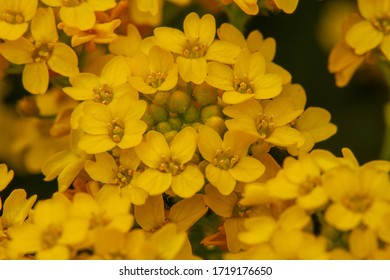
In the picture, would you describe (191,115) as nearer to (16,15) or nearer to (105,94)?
(105,94)

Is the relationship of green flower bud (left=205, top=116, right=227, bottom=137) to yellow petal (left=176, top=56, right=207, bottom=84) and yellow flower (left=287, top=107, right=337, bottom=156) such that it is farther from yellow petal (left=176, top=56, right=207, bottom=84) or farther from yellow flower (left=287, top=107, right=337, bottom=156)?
yellow flower (left=287, top=107, right=337, bottom=156)

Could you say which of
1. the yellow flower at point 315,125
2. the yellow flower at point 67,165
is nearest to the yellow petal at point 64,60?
the yellow flower at point 67,165

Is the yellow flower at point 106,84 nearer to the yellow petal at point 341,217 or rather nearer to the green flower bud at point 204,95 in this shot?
the green flower bud at point 204,95

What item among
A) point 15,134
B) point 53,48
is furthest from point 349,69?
point 15,134

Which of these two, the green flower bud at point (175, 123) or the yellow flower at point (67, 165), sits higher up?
the green flower bud at point (175, 123)

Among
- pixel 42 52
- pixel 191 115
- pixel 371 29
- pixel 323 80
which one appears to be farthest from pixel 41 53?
pixel 323 80

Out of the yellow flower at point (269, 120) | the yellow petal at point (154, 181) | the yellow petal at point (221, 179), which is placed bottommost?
the yellow petal at point (154, 181)
